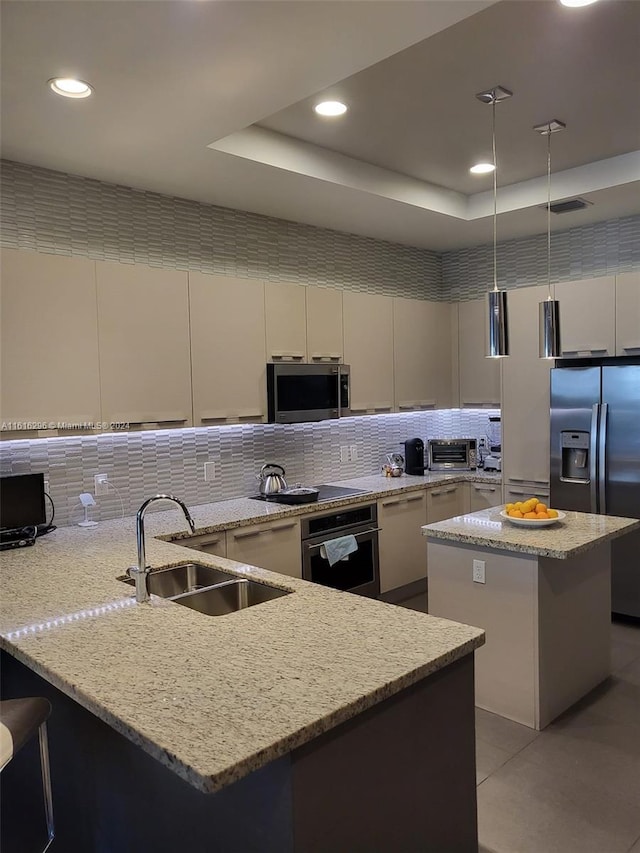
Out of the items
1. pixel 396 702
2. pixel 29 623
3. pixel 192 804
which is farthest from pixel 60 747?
pixel 396 702

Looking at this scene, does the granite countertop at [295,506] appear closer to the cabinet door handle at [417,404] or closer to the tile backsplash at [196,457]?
the tile backsplash at [196,457]

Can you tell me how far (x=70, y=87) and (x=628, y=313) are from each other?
3.50 m

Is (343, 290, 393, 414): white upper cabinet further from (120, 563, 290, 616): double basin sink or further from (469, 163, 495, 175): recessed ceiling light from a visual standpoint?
(120, 563, 290, 616): double basin sink

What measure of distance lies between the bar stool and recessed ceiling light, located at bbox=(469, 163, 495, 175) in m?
3.69

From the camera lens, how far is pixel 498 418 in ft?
17.5

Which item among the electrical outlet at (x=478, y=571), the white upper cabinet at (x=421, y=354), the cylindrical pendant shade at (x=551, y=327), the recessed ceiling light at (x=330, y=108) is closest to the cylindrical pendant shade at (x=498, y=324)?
the cylindrical pendant shade at (x=551, y=327)

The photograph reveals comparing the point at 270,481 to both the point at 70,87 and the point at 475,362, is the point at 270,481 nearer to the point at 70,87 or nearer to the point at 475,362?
the point at 475,362

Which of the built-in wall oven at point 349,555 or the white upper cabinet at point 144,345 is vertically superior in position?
the white upper cabinet at point 144,345

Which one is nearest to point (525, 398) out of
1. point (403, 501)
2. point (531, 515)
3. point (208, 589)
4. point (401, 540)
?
point (403, 501)

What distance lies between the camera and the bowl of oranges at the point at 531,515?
306 centimetres

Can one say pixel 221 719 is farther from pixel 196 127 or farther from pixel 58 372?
pixel 196 127

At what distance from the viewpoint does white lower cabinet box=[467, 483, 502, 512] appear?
4.82m

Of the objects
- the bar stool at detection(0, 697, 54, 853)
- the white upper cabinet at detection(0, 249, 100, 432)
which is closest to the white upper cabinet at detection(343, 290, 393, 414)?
the white upper cabinet at detection(0, 249, 100, 432)

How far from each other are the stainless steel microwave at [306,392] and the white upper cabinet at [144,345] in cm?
61
